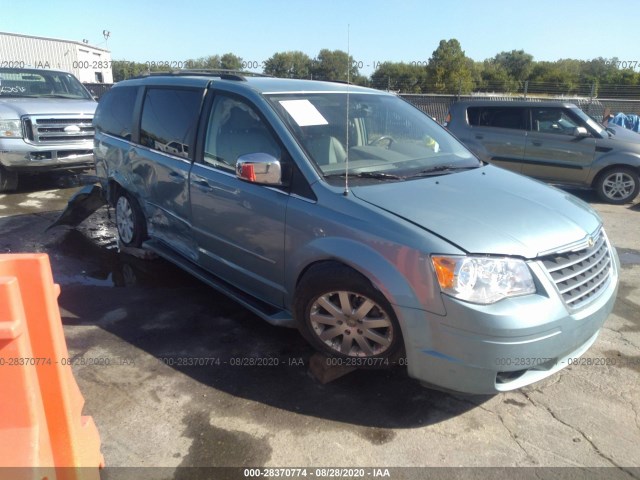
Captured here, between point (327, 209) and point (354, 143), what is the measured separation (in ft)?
2.75

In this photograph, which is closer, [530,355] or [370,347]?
[530,355]

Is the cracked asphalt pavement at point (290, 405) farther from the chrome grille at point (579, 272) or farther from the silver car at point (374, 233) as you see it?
the chrome grille at point (579, 272)

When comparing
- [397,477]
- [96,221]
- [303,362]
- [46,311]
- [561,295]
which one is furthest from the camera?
[96,221]

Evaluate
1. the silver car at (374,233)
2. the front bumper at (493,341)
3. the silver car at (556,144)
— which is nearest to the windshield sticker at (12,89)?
the silver car at (374,233)

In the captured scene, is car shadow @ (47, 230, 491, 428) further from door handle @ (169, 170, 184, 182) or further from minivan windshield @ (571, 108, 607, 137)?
minivan windshield @ (571, 108, 607, 137)

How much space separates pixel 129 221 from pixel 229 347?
2.43m

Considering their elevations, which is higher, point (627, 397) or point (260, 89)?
point (260, 89)

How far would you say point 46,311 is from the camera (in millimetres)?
1892

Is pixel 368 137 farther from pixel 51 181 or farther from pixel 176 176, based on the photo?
pixel 51 181

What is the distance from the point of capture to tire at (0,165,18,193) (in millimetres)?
8211

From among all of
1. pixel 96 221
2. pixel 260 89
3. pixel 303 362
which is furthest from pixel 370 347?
pixel 96 221

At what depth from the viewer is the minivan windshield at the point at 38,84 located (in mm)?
8914

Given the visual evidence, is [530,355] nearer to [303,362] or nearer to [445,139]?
[303,362]

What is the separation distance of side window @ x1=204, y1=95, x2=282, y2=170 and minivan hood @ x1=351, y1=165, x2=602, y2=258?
0.82 metres
